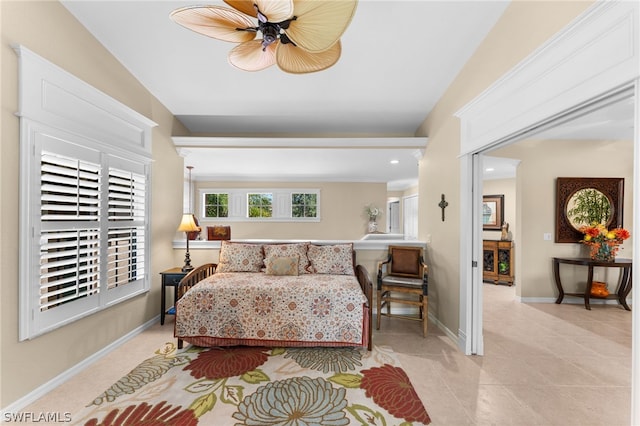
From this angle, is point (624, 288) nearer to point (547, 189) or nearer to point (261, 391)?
point (547, 189)

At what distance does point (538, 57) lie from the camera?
1775mm

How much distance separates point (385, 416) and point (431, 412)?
0.34 metres

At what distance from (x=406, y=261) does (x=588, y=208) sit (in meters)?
3.38

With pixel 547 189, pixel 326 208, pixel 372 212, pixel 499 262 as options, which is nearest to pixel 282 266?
pixel 326 208

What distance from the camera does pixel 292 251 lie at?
3.57 metres

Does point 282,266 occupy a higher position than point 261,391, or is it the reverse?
point 282,266

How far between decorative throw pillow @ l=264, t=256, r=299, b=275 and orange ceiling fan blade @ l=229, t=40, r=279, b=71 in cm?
Answer: 218

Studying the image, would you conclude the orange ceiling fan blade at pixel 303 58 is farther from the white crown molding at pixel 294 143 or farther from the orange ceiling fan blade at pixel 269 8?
the white crown molding at pixel 294 143

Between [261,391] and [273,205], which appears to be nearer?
[261,391]

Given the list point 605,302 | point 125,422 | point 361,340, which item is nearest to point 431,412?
point 361,340

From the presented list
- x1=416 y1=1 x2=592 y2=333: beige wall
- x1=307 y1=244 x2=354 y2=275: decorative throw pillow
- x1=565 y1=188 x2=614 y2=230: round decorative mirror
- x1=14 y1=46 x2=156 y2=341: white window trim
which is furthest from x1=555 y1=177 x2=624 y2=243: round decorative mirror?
x1=14 y1=46 x2=156 y2=341: white window trim

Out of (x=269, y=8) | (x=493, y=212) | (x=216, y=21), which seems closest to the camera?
(x=269, y=8)

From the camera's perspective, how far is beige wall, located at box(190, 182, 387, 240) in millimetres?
7137

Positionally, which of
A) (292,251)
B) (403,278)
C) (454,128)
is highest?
(454,128)
